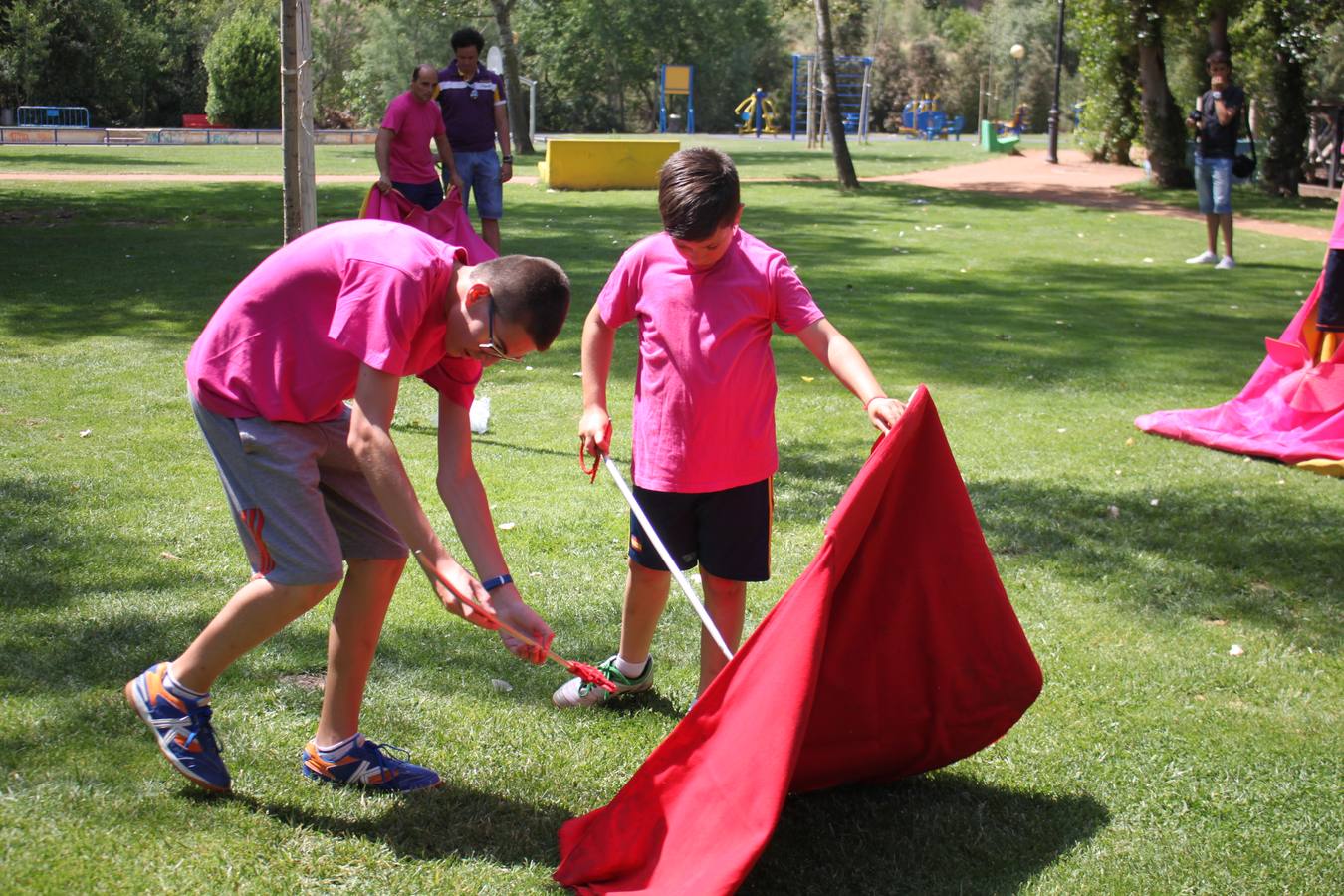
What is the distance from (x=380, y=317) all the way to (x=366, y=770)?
4.32 ft

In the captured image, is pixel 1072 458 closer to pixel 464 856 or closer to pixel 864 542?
pixel 864 542

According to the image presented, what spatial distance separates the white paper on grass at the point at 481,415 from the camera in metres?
7.19

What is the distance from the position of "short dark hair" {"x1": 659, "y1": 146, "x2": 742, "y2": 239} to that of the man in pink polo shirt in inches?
262

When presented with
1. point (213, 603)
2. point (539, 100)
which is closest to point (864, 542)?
point (213, 603)

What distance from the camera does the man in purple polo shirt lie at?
37.1 ft

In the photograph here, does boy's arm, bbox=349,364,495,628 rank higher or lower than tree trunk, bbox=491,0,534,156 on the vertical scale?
lower

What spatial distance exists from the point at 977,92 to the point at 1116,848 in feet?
176

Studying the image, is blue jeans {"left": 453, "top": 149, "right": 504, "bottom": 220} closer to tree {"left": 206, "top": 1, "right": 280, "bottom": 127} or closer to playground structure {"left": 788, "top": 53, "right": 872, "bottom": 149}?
playground structure {"left": 788, "top": 53, "right": 872, "bottom": 149}

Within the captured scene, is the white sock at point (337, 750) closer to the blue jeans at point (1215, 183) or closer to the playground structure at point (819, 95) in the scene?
the blue jeans at point (1215, 183)

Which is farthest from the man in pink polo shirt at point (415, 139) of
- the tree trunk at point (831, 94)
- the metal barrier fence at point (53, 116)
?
the metal barrier fence at point (53, 116)

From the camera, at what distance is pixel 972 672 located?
347cm

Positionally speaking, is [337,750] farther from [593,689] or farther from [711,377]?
[711,377]

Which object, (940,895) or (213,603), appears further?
(213,603)

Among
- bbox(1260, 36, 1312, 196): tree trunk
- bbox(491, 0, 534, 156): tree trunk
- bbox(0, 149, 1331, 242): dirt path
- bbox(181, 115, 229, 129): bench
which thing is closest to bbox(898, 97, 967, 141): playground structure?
bbox(0, 149, 1331, 242): dirt path
